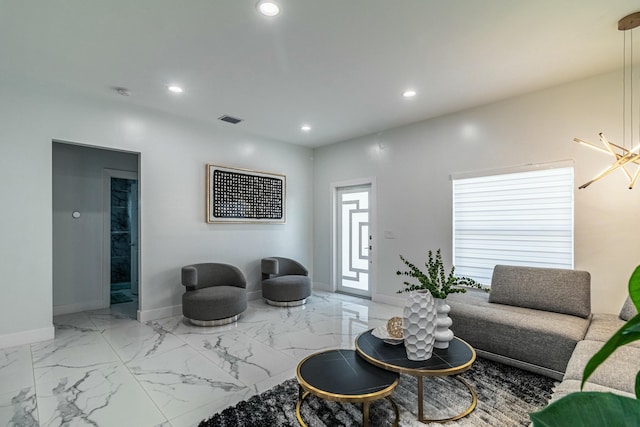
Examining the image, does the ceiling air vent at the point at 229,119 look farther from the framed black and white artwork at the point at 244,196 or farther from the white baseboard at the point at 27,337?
the white baseboard at the point at 27,337

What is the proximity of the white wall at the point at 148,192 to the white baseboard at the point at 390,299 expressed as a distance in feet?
5.16

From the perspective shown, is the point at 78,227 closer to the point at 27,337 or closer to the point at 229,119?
the point at 27,337

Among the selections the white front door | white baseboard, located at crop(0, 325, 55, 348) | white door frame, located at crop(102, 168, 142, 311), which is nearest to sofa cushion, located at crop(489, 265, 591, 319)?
the white front door

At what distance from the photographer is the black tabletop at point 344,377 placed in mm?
1825

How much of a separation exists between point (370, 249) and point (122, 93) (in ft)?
13.4

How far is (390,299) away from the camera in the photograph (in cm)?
501

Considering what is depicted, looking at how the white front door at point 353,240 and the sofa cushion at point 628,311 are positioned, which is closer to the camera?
the sofa cushion at point 628,311

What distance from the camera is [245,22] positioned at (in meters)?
2.43

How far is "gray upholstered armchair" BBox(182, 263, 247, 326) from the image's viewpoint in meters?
3.88

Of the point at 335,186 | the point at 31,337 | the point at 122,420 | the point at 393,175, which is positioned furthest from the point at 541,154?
the point at 31,337

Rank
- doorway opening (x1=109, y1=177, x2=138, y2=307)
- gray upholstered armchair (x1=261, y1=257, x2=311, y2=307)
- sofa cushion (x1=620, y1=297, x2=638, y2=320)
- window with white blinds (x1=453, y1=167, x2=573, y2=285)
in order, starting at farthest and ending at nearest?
1. doorway opening (x1=109, y1=177, x2=138, y2=307)
2. gray upholstered armchair (x1=261, y1=257, x2=311, y2=307)
3. window with white blinds (x1=453, y1=167, x2=573, y2=285)
4. sofa cushion (x1=620, y1=297, x2=638, y2=320)

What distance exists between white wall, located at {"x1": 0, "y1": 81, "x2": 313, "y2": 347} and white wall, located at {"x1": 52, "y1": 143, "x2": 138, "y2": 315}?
41.2 inches

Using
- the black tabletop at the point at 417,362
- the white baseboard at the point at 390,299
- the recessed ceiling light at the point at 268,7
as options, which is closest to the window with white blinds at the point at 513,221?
the white baseboard at the point at 390,299

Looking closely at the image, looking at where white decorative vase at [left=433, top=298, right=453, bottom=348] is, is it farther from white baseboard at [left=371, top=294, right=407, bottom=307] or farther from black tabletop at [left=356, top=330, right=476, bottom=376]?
white baseboard at [left=371, top=294, right=407, bottom=307]
